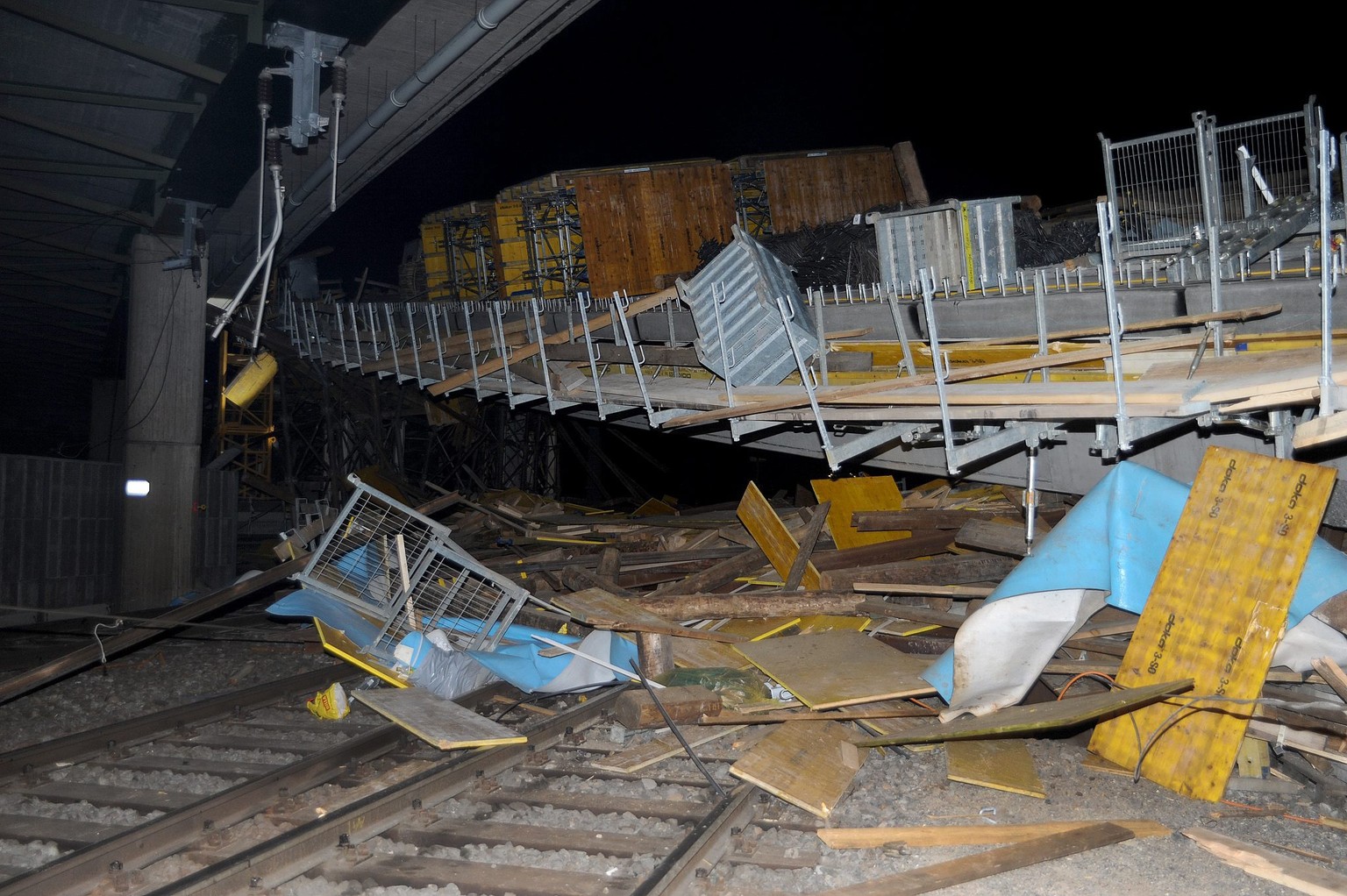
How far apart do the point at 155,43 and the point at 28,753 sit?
8330 millimetres

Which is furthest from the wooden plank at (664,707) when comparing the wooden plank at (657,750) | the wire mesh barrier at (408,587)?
the wire mesh barrier at (408,587)

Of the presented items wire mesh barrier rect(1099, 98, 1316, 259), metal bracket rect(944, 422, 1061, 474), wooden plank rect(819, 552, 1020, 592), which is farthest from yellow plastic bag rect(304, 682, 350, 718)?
wire mesh barrier rect(1099, 98, 1316, 259)

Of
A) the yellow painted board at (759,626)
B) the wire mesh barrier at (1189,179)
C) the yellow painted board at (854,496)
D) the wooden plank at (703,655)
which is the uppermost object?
the wire mesh barrier at (1189,179)

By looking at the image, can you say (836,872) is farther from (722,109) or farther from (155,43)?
(722,109)

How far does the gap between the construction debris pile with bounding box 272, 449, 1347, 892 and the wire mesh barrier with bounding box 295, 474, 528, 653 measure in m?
0.04

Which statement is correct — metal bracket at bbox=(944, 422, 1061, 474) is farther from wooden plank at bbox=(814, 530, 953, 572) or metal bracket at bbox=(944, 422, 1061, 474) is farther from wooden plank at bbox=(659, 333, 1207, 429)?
wooden plank at bbox=(814, 530, 953, 572)

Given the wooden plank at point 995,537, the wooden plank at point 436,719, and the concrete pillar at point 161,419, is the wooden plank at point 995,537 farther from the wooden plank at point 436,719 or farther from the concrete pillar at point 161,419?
the concrete pillar at point 161,419

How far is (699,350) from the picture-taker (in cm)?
936

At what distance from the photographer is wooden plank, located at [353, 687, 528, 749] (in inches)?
256

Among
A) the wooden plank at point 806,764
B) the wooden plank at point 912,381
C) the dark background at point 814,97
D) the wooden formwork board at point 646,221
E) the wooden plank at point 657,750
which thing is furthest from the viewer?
the dark background at point 814,97

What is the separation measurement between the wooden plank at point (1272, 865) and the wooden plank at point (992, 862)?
407mm

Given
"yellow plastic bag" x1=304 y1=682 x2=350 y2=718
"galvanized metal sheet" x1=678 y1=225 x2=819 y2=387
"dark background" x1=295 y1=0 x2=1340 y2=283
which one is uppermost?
"dark background" x1=295 y1=0 x2=1340 y2=283

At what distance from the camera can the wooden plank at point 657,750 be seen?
6.41m

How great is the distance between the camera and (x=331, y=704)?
7812mm
